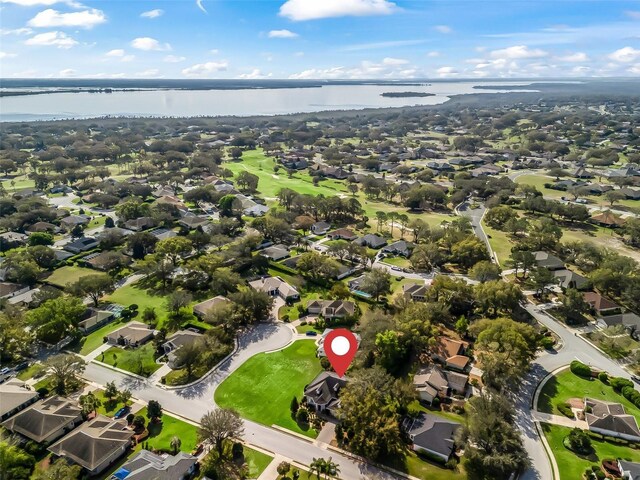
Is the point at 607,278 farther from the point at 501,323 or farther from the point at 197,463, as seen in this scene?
the point at 197,463

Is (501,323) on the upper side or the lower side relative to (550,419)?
upper

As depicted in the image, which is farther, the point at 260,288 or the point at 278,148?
the point at 278,148

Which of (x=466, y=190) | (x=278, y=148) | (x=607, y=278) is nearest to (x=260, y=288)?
(x=607, y=278)

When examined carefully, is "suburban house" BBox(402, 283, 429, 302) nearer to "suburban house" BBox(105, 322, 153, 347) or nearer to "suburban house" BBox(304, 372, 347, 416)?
"suburban house" BBox(304, 372, 347, 416)

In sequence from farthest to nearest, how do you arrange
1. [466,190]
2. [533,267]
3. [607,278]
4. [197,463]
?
[466,190], [533,267], [607,278], [197,463]

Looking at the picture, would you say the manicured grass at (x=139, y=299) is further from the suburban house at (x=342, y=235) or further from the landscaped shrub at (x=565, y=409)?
the landscaped shrub at (x=565, y=409)

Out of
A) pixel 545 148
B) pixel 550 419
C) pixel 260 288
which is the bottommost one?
pixel 550 419
